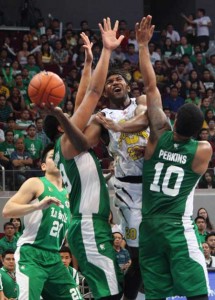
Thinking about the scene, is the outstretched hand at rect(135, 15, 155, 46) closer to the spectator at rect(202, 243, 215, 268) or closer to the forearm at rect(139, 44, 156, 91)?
the forearm at rect(139, 44, 156, 91)

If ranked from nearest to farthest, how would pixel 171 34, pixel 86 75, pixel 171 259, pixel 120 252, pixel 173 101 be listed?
pixel 171 259
pixel 86 75
pixel 120 252
pixel 173 101
pixel 171 34

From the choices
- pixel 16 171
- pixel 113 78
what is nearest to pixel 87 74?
pixel 113 78

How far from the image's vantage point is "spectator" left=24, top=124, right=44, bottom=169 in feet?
50.9

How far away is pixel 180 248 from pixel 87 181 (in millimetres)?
959

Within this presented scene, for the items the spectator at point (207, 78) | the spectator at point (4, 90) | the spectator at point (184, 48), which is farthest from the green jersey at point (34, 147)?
the spectator at point (184, 48)

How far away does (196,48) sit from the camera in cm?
2147

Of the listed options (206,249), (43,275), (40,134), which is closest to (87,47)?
(43,275)

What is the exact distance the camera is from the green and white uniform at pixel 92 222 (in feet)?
22.9

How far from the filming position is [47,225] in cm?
840

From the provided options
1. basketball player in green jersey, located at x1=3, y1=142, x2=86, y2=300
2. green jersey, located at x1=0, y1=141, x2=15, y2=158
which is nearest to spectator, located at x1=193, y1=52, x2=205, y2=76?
green jersey, located at x1=0, y1=141, x2=15, y2=158

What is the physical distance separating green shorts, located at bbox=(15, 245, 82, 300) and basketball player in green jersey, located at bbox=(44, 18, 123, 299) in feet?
3.62

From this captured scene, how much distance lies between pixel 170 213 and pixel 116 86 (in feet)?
3.84

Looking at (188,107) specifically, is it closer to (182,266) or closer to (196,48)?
(182,266)

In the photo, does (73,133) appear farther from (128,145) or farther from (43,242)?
(43,242)
